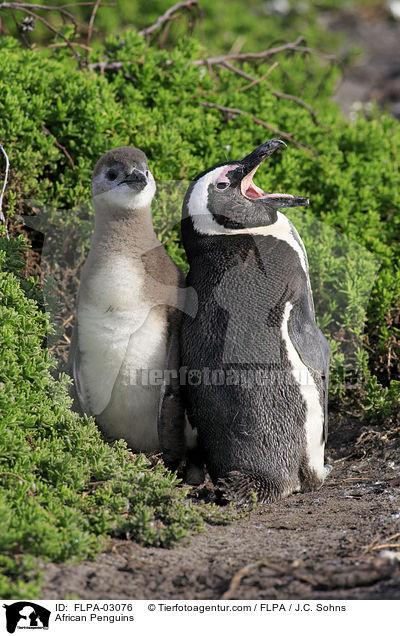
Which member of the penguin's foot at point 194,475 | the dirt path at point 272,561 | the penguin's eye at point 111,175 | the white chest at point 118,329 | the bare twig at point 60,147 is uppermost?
the penguin's eye at point 111,175

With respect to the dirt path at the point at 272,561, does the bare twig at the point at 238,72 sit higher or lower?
higher

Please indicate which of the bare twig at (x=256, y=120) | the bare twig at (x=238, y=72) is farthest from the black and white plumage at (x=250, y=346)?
the bare twig at (x=238, y=72)

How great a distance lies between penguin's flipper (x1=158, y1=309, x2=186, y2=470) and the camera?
131 inches

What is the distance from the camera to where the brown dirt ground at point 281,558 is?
2385mm

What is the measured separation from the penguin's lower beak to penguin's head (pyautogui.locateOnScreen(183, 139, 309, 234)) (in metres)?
0.26

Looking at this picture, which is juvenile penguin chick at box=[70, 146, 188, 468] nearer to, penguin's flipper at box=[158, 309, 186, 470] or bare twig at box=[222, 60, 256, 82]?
penguin's flipper at box=[158, 309, 186, 470]

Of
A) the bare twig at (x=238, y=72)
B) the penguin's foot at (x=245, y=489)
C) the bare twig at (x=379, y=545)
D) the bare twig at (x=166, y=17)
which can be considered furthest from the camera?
the bare twig at (x=166, y=17)

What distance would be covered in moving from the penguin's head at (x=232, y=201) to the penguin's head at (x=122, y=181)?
249mm

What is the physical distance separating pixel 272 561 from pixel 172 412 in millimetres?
964

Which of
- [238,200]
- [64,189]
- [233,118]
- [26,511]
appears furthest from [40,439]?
[233,118]

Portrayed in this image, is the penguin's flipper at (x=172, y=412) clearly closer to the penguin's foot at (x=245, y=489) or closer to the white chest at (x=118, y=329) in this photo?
the white chest at (x=118, y=329)

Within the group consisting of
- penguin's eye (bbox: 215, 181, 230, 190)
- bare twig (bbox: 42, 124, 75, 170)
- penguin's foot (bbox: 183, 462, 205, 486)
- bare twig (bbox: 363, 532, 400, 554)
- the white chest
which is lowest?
penguin's foot (bbox: 183, 462, 205, 486)

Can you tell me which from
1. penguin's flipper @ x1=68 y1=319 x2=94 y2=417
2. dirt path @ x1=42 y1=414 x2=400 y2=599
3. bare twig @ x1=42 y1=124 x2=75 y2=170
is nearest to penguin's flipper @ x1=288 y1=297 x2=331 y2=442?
dirt path @ x1=42 y1=414 x2=400 y2=599
